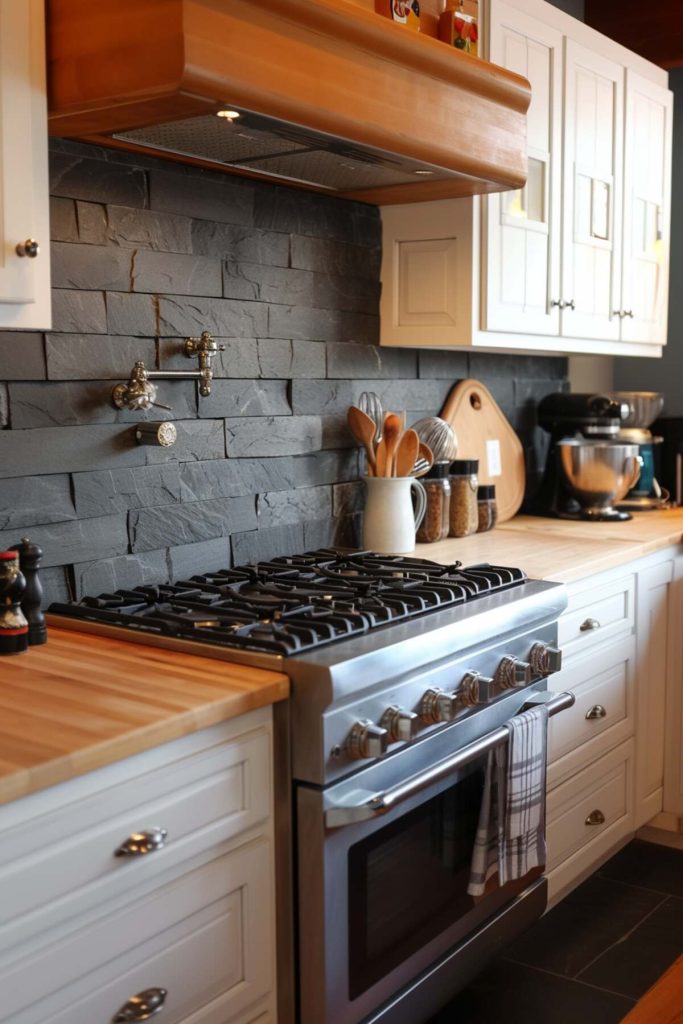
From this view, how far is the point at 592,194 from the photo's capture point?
328 centimetres

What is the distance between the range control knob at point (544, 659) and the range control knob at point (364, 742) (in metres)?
0.61

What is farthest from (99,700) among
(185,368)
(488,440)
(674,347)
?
(674,347)

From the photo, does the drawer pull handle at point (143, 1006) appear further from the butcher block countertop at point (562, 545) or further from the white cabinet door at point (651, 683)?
the white cabinet door at point (651, 683)

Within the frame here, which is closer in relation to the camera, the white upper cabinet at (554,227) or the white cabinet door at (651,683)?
the white upper cabinet at (554,227)

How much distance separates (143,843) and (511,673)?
3.05 ft

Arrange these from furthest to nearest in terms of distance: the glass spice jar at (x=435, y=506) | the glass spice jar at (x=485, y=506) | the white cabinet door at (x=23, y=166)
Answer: the glass spice jar at (x=485, y=506) → the glass spice jar at (x=435, y=506) → the white cabinet door at (x=23, y=166)

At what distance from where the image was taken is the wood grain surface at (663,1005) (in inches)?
50.3

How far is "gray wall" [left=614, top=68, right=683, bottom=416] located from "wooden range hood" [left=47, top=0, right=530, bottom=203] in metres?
1.80

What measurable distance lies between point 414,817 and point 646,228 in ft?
7.64

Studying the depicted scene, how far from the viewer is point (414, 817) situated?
2008mm

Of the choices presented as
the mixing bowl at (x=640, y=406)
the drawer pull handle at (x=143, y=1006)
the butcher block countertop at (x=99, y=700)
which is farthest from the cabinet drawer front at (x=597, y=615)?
the drawer pull handle at (x=143, y=1006)

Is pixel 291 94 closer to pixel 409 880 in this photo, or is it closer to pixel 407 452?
pixel 407 452

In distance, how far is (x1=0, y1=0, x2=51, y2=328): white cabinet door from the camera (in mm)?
1655

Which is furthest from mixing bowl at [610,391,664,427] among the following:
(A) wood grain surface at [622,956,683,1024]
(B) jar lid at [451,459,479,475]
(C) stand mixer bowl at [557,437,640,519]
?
Result: (A) wood grain surface at [622,956,683,1024]
